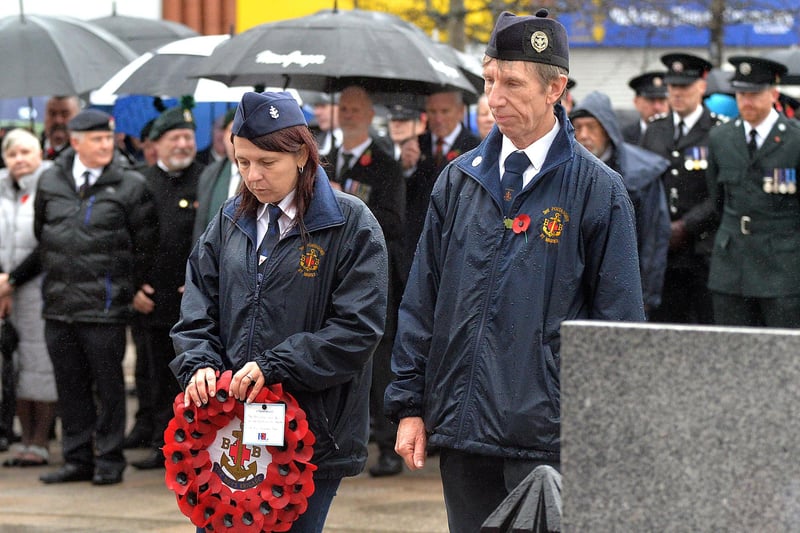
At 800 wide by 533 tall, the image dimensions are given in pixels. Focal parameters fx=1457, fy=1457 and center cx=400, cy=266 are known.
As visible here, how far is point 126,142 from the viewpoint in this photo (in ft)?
41.4

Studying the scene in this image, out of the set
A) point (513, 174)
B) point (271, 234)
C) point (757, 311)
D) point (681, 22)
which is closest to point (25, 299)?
point (757, 311)

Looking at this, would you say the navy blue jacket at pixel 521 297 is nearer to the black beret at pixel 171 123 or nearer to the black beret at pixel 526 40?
the black beret at pixel 526 40

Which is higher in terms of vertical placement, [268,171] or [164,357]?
[268,171]

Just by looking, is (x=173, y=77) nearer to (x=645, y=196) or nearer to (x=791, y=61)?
(x=645, y=196)

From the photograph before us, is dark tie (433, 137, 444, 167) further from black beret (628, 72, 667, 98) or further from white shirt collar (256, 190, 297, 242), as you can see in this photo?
white shirt collar (256, 190, 297, 242)

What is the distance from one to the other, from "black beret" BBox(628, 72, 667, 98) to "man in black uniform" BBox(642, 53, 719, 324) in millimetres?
1368

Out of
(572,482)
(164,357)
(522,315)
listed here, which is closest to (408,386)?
(522,315)

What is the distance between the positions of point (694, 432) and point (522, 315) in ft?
4.04

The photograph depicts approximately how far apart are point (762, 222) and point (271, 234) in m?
4.70

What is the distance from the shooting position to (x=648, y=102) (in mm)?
11305

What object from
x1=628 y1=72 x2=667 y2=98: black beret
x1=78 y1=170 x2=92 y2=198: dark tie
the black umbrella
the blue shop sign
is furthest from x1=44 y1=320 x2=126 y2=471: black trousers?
the blue shop sign

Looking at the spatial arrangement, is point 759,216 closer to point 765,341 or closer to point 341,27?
point 341,27

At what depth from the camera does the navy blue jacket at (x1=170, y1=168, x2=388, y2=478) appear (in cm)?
445

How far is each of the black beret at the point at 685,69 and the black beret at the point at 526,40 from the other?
5.83 meters
